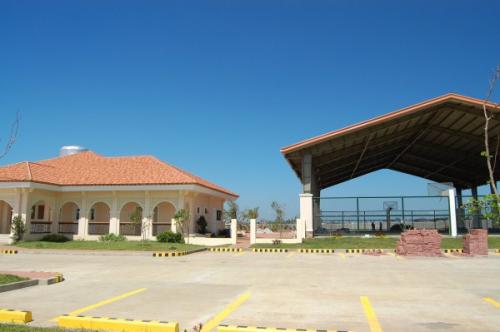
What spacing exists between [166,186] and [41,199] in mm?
8966

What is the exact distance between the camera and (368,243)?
2511 cm

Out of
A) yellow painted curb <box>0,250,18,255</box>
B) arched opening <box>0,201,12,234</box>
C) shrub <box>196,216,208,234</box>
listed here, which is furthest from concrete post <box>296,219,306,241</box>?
arched opening <box>0,201,12,234</box>

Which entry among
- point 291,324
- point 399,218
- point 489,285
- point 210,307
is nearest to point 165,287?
point 210,307

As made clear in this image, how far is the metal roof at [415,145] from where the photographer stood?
88.4ft

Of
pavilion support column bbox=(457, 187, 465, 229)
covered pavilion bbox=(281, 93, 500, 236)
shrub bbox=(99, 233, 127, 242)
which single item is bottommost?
shrub bbox=(99, 233, 127, 242)

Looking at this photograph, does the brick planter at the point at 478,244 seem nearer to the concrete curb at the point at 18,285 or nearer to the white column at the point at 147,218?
the concrete curb at the point at 18,285

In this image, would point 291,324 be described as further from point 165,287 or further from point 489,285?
point 489,285

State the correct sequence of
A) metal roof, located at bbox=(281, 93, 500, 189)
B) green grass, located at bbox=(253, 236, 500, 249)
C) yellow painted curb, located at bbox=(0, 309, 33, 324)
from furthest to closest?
metal roof, located at bbox=(281, 93, 500, 189), green grass, located at bbox=(253, 236, 500, 249), yellow painted curb, located at bbox=(0, 309, 33, 324)

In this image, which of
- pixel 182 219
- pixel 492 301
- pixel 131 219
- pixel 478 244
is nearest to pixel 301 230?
pixel 182 219

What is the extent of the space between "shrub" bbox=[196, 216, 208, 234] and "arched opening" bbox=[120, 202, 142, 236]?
4.16 m

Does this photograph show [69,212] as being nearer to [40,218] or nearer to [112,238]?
[40,218]

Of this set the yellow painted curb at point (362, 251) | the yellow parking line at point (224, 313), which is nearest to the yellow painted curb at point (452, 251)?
the yellow painted curb at point (362, 251)

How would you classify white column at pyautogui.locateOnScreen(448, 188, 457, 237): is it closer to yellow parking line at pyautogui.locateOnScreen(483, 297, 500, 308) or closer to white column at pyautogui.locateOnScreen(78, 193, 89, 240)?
yellow parking line at pyautogui.locateOnScreen(483, 297, 500, 308)

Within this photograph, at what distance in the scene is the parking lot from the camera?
7.10 meters
